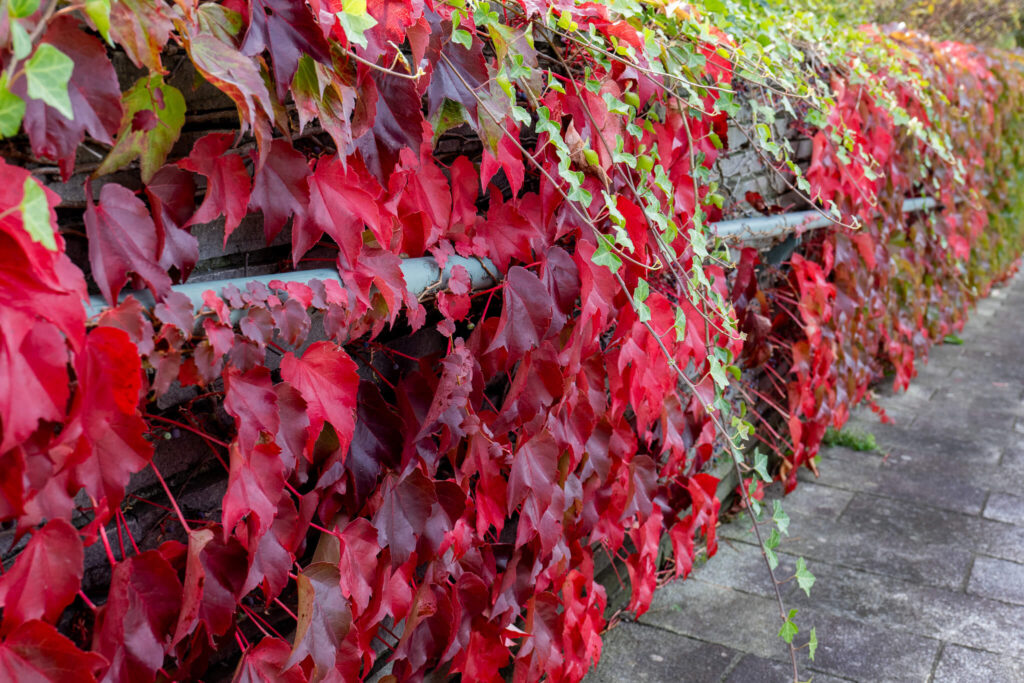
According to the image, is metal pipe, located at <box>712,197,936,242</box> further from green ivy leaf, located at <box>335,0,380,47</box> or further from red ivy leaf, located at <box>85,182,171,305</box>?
red ivy leaf, located at <box>85,182,171,305</box>

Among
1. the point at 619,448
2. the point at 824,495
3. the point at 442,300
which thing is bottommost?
the point at 824,495

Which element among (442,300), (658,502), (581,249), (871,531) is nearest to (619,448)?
(658,502)

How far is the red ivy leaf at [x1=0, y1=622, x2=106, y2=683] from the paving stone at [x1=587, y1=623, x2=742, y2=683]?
4.46ft

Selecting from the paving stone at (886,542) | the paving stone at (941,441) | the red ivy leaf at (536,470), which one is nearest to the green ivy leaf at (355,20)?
the red ivy leaf at (536,470)

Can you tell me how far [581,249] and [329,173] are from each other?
0.53 metres

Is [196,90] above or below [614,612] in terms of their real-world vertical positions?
above

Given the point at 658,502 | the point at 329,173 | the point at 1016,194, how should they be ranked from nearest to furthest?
the point at 329,173 → the point at 658,502 → the point at 1016,194

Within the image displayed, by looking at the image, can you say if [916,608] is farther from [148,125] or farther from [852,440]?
[148,125]

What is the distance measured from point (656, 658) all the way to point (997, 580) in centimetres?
110

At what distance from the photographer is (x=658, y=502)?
219 centimetres

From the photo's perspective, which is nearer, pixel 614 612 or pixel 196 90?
pixel 196 90

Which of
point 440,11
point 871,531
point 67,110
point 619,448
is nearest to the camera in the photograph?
point 67,110

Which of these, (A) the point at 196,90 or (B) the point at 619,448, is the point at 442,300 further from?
(B) the point at 619,448

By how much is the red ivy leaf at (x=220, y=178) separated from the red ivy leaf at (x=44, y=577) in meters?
0.36
